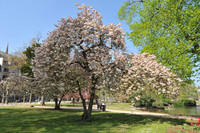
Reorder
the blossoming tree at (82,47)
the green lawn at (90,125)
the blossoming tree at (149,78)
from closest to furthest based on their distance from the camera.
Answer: the green lawn at (90,125) → the blossoming tree at (149,78) → the blossoming tree at (82,47)

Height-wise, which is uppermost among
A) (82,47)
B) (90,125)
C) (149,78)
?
(82,47)

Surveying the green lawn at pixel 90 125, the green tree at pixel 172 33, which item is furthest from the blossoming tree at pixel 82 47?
the green tree at pixel 172 33

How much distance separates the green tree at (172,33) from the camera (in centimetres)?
1627

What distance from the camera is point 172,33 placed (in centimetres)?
1844

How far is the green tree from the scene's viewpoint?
1627 centimetres

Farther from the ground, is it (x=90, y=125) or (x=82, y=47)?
(x=82, y=47)

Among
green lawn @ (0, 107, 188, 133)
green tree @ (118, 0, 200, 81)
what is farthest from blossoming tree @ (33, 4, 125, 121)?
green tree @ (118, 0, 200, 81)

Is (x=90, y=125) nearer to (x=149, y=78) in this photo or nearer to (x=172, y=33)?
(x=149, y=78)

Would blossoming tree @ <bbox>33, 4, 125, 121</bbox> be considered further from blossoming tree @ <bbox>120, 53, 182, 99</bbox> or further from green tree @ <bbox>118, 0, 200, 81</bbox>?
green tree @ <bbox>118, 0, 200, 81</bbox>

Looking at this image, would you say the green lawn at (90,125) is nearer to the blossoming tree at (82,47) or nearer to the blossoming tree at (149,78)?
the blossoming tree at (82,47)

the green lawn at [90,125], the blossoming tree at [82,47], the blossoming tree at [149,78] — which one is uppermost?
the blossoming tree at [82,47]

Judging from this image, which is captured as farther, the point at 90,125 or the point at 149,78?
the point at 90,125

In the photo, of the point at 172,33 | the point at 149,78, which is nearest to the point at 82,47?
the point at 149,78

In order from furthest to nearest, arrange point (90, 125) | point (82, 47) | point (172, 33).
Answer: point (172, 33) < point (82, 47) < point (90, 125)
